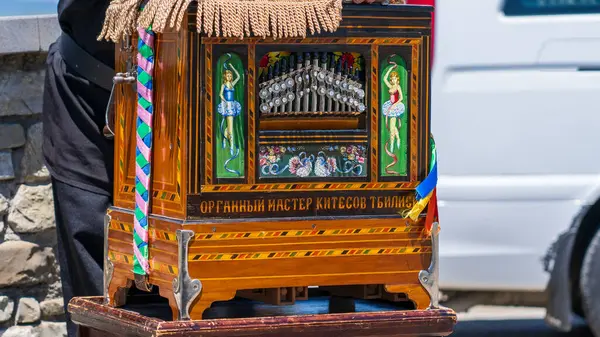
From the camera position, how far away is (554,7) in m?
4.64

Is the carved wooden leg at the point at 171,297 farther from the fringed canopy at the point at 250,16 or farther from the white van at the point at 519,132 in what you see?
the white van at the point at 519,132

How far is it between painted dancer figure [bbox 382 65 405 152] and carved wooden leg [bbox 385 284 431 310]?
320mm

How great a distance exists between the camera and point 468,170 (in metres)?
4.65

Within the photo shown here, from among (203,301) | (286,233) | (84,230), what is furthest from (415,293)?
(84,230)

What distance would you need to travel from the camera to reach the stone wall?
418 cm

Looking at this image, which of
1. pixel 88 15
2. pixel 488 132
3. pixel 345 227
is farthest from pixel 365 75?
pixel 488 132

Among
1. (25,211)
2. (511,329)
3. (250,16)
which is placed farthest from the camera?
(511,329)

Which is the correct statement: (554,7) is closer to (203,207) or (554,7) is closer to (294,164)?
(294,164)

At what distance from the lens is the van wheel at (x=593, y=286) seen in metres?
4.70

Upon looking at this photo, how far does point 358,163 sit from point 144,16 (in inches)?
22.7

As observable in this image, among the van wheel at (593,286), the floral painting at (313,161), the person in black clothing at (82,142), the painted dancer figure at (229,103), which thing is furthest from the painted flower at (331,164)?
the van wheel at (593,286)

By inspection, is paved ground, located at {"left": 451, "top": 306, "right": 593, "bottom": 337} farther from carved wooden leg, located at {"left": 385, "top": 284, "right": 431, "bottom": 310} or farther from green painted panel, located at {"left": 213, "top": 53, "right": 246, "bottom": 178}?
green painted panel, located at {"left": 213, "top": 53, "right": 246, "bottom": 178}

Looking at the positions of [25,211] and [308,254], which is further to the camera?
[25,211]

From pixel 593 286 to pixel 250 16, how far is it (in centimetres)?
249
